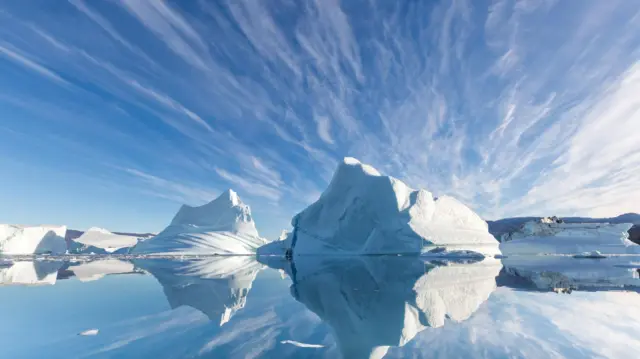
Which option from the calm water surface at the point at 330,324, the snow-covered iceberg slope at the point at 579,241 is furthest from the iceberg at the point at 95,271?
the snow-covered iceberg slope at the point at 579,241

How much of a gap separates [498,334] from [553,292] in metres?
5.62

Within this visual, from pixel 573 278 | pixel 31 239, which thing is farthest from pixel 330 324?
pixel 31 239

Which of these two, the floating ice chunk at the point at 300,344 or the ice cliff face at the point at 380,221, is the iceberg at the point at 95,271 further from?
the ice cliff face at the point at 380,221

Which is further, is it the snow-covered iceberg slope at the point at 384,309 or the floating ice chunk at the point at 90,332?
the floating ice chunk at the point at 90,332

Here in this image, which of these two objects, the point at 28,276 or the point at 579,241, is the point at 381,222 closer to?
the point at 28,276

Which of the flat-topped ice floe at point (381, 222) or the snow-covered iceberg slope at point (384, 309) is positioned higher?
the flat-topped ice floe at point (381, 222)

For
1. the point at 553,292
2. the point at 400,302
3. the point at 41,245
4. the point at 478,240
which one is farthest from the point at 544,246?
the point at 41,245

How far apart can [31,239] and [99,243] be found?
17.1 meters

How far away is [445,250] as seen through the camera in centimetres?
3027

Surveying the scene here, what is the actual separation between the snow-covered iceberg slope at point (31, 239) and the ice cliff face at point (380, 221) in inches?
1488

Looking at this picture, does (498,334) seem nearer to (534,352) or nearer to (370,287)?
(534,352)

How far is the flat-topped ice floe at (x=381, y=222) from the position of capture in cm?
3156

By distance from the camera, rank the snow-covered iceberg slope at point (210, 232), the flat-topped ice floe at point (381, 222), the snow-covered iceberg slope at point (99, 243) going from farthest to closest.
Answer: the snow-covered iceberg slope at point (99, 243) → the snow-covered iceberg slope at point (210, 232) → the flat-topped ice floe at point (381, 222)

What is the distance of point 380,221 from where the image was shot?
112 feet
